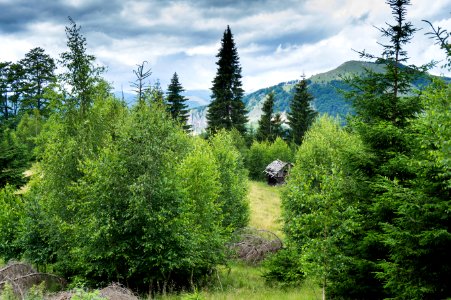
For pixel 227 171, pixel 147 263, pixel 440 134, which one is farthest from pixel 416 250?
pixel 227 171

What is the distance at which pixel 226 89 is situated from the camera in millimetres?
58312

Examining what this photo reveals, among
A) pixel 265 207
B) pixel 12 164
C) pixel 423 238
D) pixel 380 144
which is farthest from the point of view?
pixel 265 207

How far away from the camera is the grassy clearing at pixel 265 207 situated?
37.4 meters

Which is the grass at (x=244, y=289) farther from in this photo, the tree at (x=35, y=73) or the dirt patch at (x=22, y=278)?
the tree at (x=35, y=73)

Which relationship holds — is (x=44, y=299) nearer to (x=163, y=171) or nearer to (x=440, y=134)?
(x=163, y=171)

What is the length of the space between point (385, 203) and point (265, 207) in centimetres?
3509

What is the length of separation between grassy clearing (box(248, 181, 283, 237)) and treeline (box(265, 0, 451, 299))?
16495 mm

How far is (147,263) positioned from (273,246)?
11.8 m

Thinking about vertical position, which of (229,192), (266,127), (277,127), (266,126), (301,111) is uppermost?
(301,111)

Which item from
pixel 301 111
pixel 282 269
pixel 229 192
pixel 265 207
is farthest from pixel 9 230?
pixel 301 111

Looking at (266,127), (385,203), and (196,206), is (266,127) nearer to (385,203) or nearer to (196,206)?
(196,206)

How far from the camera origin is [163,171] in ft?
56.1

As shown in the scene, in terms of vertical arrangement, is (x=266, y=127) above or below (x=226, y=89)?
below

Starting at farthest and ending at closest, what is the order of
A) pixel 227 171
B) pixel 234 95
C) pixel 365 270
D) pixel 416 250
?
pixel 234 95
pixel 227 171
pixel 365 270
pixel 416 250
